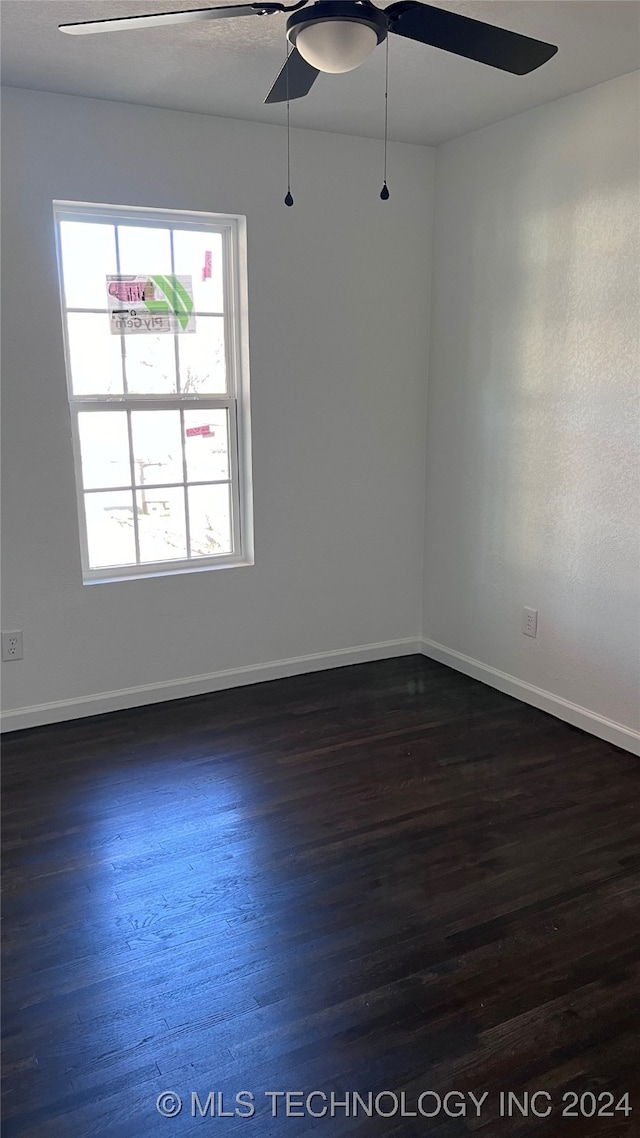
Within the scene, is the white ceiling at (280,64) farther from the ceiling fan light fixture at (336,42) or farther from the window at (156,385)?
the ceiling fan light fixture at (336,42)

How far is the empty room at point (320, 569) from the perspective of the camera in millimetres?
1815

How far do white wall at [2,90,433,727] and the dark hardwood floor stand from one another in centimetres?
49

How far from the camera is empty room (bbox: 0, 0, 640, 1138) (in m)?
1.82

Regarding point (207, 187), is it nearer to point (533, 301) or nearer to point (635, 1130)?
point (533, 301)

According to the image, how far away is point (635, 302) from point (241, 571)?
6.76ft

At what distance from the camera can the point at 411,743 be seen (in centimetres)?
Result: 327

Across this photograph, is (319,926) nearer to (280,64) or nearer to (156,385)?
(156,385)

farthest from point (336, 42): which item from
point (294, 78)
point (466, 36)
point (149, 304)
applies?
point (149, 304)

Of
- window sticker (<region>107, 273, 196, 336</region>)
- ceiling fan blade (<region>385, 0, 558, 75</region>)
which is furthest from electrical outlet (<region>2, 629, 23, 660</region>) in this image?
ceiling fan blade (<region>385, 0, 558, 75</region>)

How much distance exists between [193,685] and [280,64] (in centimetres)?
260

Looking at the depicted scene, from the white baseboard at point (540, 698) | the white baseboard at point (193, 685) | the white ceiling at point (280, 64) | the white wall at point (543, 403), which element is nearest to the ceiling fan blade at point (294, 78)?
the white ceiling at point (280, 64)

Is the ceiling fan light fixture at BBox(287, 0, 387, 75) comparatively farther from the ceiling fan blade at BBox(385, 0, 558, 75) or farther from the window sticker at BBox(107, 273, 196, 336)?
the window sticker at BBox(107, 273, 196, 336)

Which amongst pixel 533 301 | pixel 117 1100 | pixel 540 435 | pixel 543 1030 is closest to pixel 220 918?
pixel 117 1100

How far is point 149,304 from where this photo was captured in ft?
11.4
